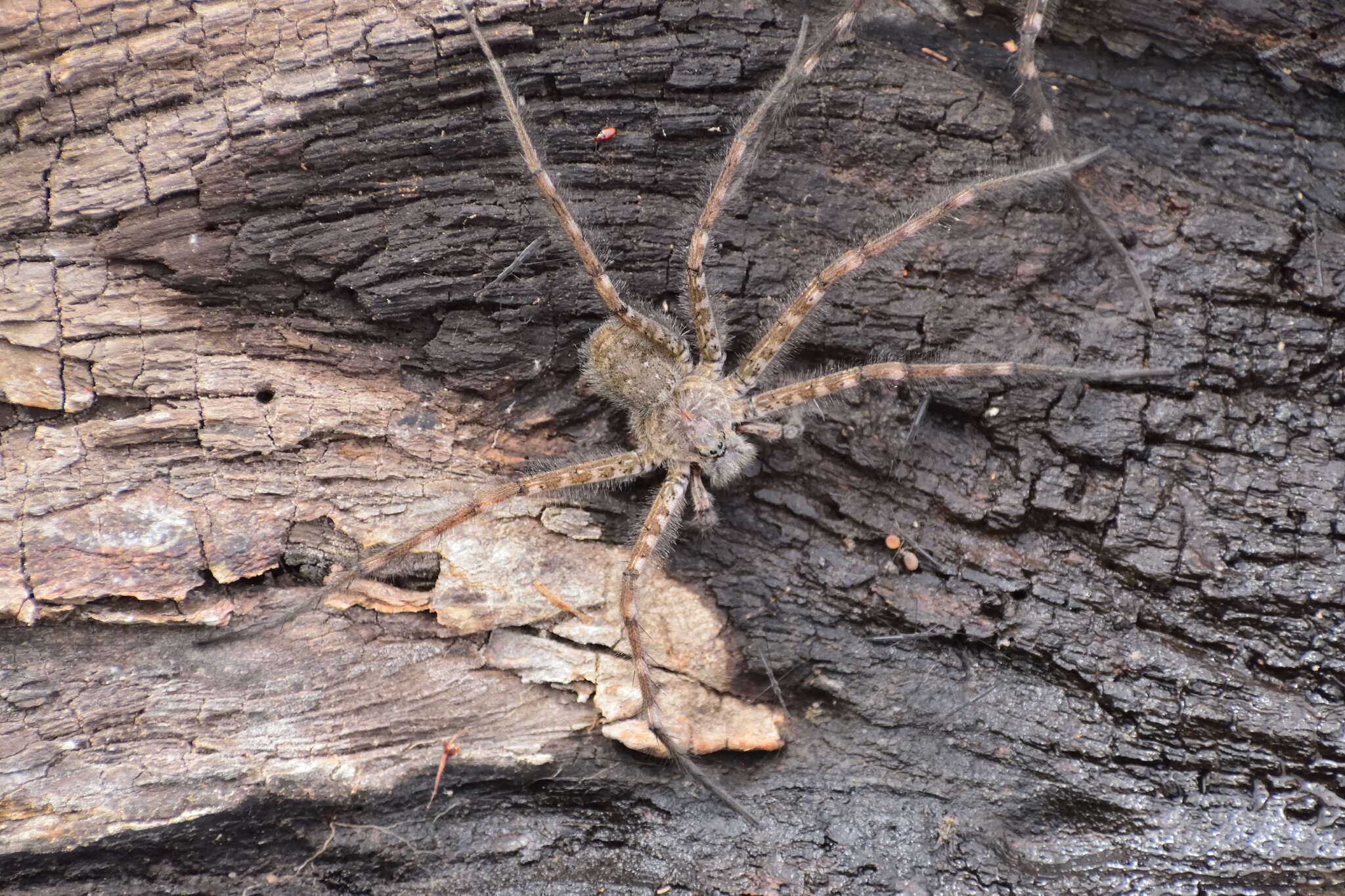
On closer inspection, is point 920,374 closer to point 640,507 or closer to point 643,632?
point 640,507

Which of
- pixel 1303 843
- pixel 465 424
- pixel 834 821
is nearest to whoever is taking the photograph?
pixel 1303 843

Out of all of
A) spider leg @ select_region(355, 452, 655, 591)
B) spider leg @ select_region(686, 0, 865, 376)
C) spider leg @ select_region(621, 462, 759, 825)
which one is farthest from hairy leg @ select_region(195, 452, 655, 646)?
spider leg @ select_region(686, 0, 865, 376)

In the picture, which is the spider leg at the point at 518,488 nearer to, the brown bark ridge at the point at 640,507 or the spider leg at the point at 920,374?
the brown bark ridge at the point at 640,507

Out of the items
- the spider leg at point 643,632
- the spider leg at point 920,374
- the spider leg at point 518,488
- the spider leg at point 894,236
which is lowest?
the spider leg at point 643,632

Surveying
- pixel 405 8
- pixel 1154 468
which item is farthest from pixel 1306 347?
pixel 405 8

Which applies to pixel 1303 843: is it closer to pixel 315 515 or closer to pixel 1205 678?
pixel 1205 678

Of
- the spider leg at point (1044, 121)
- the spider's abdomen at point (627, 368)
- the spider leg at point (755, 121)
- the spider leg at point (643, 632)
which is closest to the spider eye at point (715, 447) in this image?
the spider leg at point (643, 632)
